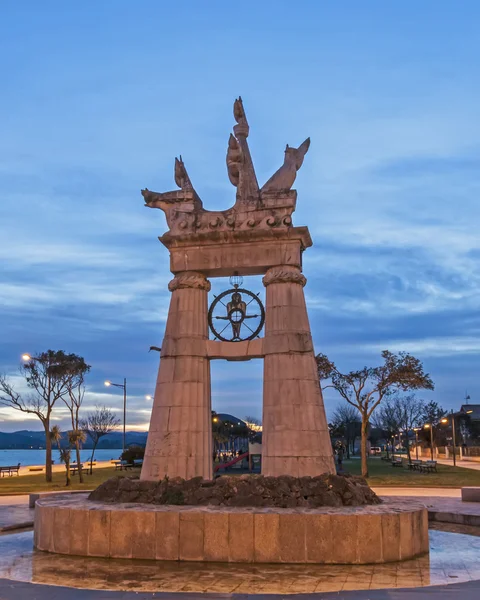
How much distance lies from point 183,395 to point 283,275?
4.07 meters

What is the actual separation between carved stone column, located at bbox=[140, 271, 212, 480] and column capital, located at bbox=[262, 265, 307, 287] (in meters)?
1.89

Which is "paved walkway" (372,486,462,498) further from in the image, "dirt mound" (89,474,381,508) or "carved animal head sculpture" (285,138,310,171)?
"carved animal head sculpture" (285,138,310,171)

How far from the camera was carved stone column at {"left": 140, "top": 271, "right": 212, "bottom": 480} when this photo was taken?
17359 mm

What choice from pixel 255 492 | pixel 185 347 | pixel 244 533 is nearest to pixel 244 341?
pixel 185 347

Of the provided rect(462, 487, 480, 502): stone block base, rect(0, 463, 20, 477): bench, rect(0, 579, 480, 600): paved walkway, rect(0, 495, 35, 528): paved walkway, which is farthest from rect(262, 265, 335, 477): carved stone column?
→ rect(0, 463, 20, 477): bench

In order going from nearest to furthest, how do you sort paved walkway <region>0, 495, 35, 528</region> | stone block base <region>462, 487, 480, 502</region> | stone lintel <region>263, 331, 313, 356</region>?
stone lintel <region>263, 331, 313, 356</region> → paved walkway <region>0, 495, 35, 528</region> → stone block base <region>462, 487, 480, 502</region>

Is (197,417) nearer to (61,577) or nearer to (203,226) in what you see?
(203,226)

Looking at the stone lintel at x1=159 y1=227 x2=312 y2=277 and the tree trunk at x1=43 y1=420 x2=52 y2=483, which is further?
the tree trunk at x1=43 y1=420 x2=52 y2=483

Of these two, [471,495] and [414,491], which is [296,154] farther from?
[414,491]

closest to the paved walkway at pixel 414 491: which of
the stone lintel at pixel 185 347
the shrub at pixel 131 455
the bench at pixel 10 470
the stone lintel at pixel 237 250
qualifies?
the stone lintel at pixel 185 347

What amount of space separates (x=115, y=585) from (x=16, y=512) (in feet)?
41.3

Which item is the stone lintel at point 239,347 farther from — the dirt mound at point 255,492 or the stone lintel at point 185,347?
the dirt mound at point 255,492

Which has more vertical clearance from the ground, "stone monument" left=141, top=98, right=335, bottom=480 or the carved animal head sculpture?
the carved animal head sculpture

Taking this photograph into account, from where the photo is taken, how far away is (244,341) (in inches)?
715
